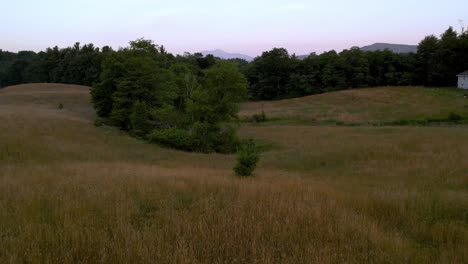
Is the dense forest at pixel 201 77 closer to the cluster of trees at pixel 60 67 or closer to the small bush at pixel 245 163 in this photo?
the cluster of trees at pixel 60 67

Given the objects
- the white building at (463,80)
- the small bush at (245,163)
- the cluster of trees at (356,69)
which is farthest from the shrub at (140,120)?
the white building at (463,80)

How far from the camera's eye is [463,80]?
73938 mm

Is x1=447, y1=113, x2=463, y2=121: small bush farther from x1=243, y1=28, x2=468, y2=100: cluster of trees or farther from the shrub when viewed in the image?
the shrub

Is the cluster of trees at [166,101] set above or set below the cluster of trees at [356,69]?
below

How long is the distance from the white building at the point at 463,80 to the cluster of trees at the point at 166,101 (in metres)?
58.3

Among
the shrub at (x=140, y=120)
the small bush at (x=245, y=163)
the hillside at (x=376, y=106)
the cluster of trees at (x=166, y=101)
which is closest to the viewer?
the small bush at (x=245, y=163)

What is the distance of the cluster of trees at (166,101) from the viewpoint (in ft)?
111

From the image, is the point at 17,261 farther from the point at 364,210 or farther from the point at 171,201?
the point at 364,210

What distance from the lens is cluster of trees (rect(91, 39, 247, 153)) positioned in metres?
33.9

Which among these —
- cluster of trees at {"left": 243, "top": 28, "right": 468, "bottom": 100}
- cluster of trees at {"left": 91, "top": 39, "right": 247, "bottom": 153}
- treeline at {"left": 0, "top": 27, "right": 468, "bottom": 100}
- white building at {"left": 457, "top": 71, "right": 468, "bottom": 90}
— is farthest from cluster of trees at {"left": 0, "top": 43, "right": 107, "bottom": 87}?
white building at {"left": 457, "top": 71, "right": 468, "bottom": 90}

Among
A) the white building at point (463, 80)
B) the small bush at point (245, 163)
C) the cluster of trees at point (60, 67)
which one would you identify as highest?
the cluster of trees at point (60, 67)

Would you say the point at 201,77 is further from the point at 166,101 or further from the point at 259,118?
the point at 259,118

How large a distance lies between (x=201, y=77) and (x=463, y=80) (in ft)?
187

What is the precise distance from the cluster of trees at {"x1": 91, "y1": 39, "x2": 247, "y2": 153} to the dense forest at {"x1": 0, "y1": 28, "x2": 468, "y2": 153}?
0.10 m
